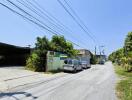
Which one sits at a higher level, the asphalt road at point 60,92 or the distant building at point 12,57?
the distant building at point 12,57

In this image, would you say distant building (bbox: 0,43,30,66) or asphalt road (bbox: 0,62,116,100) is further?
distant building (bbox: 0,43,30,66)

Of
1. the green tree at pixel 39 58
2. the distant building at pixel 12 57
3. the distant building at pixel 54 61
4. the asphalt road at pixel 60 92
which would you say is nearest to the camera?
the asphalt road at pixel 60 92

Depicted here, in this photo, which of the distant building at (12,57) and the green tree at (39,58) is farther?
the distant building at (12,57)

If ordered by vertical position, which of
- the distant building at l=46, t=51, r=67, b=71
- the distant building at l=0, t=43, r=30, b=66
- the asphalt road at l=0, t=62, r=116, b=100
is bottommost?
the asphalt road at l=0, t=62, r=116, b=100

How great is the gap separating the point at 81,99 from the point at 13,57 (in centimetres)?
4404

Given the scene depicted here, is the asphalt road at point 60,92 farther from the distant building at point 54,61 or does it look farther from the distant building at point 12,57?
the distant building at point 12,57

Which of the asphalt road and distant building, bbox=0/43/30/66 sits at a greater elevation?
distant building, bbox=0/43/30/66

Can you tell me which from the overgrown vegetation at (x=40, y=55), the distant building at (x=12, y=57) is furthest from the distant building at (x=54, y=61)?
the distant building at (x=12, y=57)

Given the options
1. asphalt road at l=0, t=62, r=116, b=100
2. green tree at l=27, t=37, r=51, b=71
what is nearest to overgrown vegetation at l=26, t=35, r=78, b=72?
green tree at l=27, t=37, r=51, b=71

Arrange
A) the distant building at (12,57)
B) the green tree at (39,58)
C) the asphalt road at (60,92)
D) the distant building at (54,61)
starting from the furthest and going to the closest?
the distant building at (12,57)
the distant building at (54,61)
the green tree at (39,58)
the asphalt road at (60,92)

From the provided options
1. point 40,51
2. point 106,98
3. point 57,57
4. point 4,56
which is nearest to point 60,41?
point 4,56

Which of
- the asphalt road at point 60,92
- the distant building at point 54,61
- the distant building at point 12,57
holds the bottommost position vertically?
the asphalt road at point 60,92

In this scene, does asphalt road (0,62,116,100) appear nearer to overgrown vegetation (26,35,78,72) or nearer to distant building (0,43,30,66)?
overgrown vegetation (26,35,78,72)

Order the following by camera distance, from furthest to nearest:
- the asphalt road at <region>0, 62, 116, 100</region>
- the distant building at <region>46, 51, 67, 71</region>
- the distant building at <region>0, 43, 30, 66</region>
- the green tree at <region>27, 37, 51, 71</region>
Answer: the distant building at <region>0, 43, 30, 66</region> → the distant building at <region>46, 51, 67, 71</region> → the green tree at <region>27, 37, 51, 71</region> → the asphalt road at <region>0, 62, 116, 100</region>
